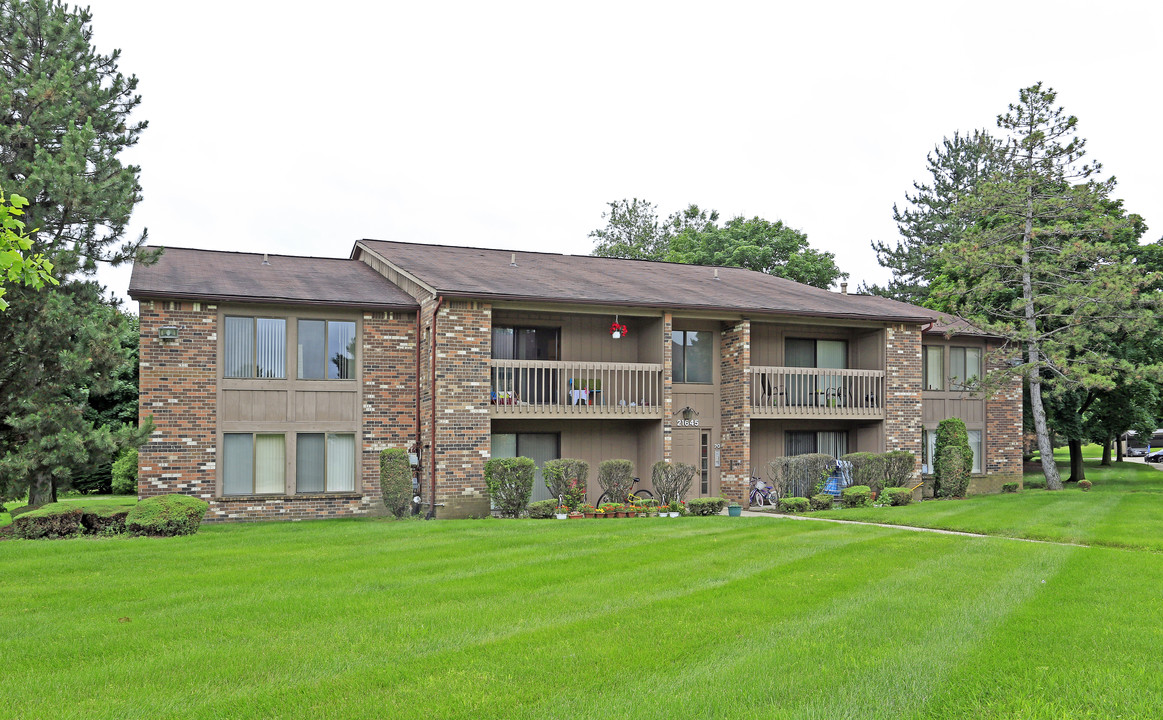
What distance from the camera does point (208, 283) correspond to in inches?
703

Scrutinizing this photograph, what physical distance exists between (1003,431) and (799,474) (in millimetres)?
9810

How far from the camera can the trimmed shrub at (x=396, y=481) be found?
1702cm

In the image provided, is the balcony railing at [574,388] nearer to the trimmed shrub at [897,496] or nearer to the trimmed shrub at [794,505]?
the trimmed shrub at [794,505]

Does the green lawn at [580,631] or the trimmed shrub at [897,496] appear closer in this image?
the green lawn at [580,631]

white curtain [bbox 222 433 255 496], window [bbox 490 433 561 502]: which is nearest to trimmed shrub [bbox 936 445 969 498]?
window [bbox 490 433 561 502]

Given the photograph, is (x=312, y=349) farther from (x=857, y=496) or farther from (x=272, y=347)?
(x=857, y=496)

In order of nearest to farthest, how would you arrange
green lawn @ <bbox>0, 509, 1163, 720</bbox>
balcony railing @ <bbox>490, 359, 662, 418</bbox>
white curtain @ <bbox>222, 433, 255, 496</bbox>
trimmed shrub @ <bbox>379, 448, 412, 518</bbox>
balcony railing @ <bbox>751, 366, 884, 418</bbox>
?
green lawn @ <bbox>0, 509, 1163, 720</bbox>
trimmed shrub @ <bbox>379, 448, 412, 518</bbox>
white curtain @ <bbox>222, 433, 255, 496</bbox>
balcony railing @ <bbox>490, 359, 662, 418</bbox>
balcony railing @ <bbox>751, 366, 884, 418</bbox>

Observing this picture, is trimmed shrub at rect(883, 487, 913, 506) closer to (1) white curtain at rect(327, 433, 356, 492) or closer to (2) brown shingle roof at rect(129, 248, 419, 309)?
(2) brown shingle roof at rect(129, 248, 419, 309)

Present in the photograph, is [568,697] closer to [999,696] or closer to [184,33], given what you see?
[999,696]

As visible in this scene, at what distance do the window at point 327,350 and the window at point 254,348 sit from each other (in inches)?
15.9

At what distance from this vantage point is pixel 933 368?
2477 cm

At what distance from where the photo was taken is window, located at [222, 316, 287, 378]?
1752 cm

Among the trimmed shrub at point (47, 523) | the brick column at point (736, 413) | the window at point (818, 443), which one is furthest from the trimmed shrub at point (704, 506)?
the trimmed shrub at point (47, 523)

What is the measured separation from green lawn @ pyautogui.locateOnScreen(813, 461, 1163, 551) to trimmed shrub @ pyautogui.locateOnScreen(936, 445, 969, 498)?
A: 0.61m
